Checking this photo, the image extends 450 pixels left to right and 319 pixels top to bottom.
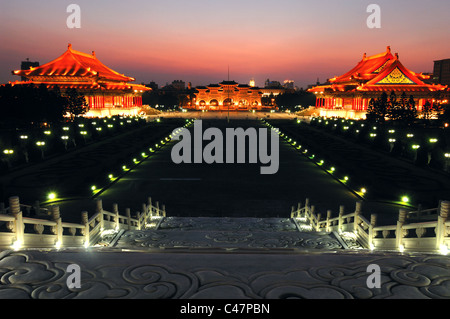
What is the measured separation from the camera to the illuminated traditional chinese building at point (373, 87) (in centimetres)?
7056

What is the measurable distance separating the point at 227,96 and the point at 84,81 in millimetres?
62404

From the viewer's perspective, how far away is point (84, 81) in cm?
7394

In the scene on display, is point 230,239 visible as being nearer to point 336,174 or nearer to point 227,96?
point 336,174

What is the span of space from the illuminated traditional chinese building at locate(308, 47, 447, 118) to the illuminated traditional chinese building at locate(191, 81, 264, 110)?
4335 centimetres

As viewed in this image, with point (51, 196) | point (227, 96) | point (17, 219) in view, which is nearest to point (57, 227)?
point (17, 219)

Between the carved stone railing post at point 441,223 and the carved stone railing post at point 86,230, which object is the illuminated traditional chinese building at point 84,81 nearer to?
the carved stone railing post at point 86,230

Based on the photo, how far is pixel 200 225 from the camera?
13797 mm

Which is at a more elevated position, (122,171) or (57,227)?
(57,227)

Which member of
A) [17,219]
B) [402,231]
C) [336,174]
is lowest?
[336,174]

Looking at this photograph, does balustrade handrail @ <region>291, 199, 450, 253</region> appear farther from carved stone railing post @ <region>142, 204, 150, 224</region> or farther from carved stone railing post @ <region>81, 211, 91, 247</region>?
carved stone railing post @ <region>81, 211, 91, 247</region>

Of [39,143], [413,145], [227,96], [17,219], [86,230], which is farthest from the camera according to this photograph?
[227,96]

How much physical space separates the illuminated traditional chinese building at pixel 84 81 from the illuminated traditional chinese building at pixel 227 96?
155 ft

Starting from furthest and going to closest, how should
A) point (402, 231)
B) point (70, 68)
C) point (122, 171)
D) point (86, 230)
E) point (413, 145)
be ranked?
1. point (70, 68)
2. point (413, 145)
3. point (122, 171)
4. point (86, 230)
5. point (402, 231)

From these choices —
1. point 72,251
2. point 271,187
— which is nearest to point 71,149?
point 271,187
